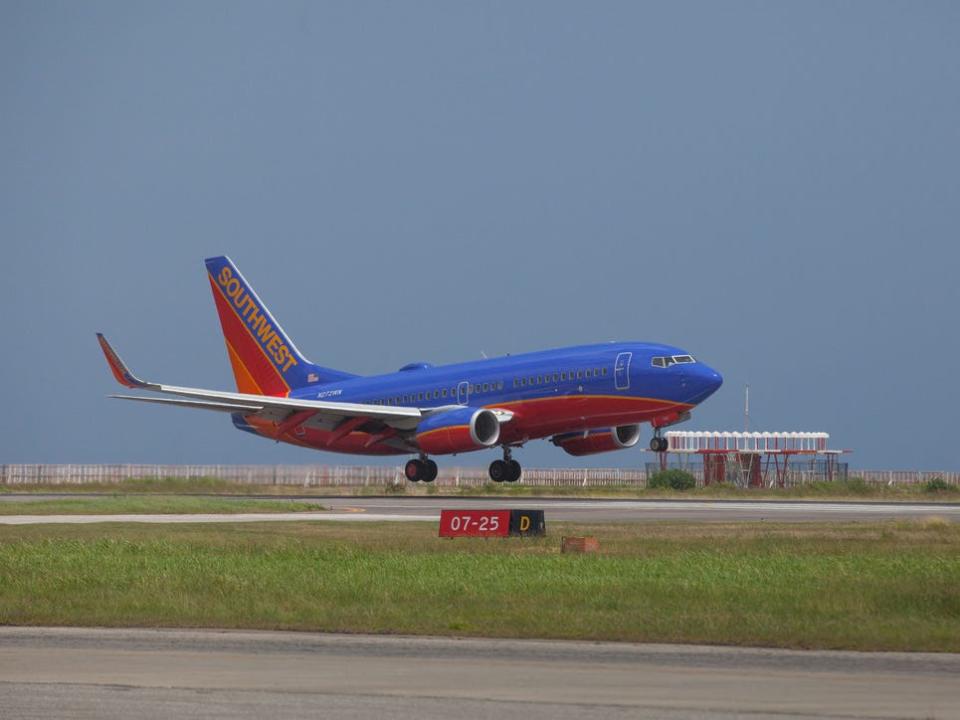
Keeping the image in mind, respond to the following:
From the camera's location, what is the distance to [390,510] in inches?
1865

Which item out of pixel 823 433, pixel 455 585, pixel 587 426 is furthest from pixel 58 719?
pixel 823 433

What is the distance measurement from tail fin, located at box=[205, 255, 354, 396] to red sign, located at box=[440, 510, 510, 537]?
117 feet

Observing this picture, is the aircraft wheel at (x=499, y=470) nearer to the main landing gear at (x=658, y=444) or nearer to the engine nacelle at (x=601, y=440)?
the engine nacelle at (x=601, y=440)

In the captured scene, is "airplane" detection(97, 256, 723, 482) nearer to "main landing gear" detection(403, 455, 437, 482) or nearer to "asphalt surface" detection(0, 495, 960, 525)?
"main landing gear" detection(403, 455, 437, 482)

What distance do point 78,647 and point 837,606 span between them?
30.4 feet

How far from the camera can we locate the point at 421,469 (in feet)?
203

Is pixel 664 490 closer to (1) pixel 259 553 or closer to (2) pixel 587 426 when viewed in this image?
(2) pixel 587 426

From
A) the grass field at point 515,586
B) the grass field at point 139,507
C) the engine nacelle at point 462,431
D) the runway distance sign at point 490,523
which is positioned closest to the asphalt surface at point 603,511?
the grass field at point 139,507

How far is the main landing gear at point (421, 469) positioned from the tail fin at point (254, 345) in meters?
7.89

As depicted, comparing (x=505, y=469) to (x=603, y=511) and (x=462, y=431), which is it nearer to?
(x=462, y=431)

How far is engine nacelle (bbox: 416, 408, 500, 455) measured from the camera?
189ft

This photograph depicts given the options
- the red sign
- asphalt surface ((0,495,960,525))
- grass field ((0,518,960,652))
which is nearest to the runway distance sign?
the red sign

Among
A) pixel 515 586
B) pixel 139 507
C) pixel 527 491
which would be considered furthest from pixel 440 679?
pixel 527 491

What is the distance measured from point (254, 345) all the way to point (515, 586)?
48.7 metres
